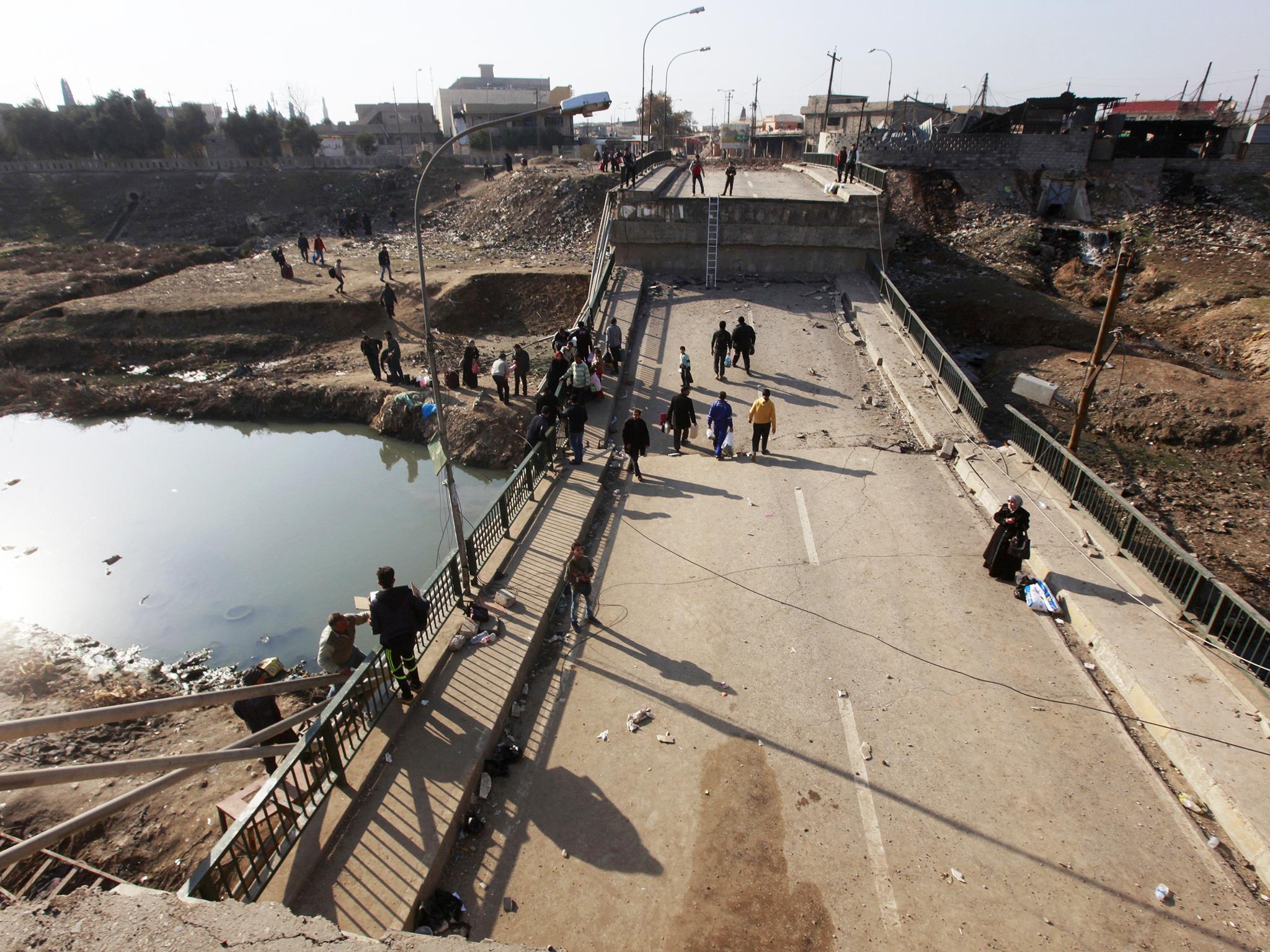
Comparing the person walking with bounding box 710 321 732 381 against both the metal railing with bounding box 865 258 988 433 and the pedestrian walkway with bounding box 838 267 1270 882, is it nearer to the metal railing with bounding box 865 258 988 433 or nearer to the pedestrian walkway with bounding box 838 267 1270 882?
the metal railing with bounding box 865 258 988 433

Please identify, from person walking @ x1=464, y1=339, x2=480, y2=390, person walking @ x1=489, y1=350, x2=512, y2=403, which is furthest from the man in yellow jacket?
person walking @ x1=464, y1=339, x2=480, y2=390

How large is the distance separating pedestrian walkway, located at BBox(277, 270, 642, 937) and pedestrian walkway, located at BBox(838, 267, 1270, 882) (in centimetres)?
649

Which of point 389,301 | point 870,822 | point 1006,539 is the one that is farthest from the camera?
point 389,301

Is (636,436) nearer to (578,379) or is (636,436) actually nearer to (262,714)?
(578,379)

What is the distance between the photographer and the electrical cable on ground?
20.2 ft

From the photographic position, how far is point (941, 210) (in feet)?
117

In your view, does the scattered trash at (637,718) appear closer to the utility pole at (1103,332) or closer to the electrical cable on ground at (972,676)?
the electrical cable on ground at (972,676)

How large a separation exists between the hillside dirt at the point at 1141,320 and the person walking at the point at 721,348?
833cm

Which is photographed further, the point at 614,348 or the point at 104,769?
the point at 614,348

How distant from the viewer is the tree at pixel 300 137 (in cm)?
6319

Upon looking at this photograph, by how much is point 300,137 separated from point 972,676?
75423 millimetres

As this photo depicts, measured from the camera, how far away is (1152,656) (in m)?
7.12

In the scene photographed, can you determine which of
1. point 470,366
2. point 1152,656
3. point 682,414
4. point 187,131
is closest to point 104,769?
point 1152,656

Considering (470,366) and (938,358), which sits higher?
(938,358)
